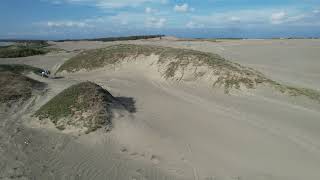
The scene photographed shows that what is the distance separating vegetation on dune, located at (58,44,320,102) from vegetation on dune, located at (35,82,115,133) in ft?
25.3

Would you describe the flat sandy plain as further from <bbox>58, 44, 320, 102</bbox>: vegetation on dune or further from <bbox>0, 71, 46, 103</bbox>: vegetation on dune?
<bbox>58, 44, 320, 102</bbox>: vegetation on dune

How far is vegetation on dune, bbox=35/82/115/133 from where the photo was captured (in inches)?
511

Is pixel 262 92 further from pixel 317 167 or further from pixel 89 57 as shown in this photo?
pixel 89 57

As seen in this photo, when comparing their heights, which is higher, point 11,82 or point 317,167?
point 11,82

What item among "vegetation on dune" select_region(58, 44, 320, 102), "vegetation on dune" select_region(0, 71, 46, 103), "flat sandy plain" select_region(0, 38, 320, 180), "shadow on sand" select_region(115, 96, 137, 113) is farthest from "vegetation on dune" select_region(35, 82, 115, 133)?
"vegetation on dune" select_region(58, 44, 320, 102)

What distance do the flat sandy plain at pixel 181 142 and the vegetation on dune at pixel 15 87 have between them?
682mm

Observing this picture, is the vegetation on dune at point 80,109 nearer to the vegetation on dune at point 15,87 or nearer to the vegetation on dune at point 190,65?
the vegetation on dune at point 15,87

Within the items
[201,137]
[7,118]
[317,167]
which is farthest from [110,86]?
[317,167]

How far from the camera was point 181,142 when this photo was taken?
40.6 feet

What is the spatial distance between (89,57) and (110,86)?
9501 mm

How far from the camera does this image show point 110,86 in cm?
2066

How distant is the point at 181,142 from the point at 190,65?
37.0 feet

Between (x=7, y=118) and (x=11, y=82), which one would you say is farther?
(x=11, y=82)

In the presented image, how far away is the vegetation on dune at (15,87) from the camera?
16.2 metres
